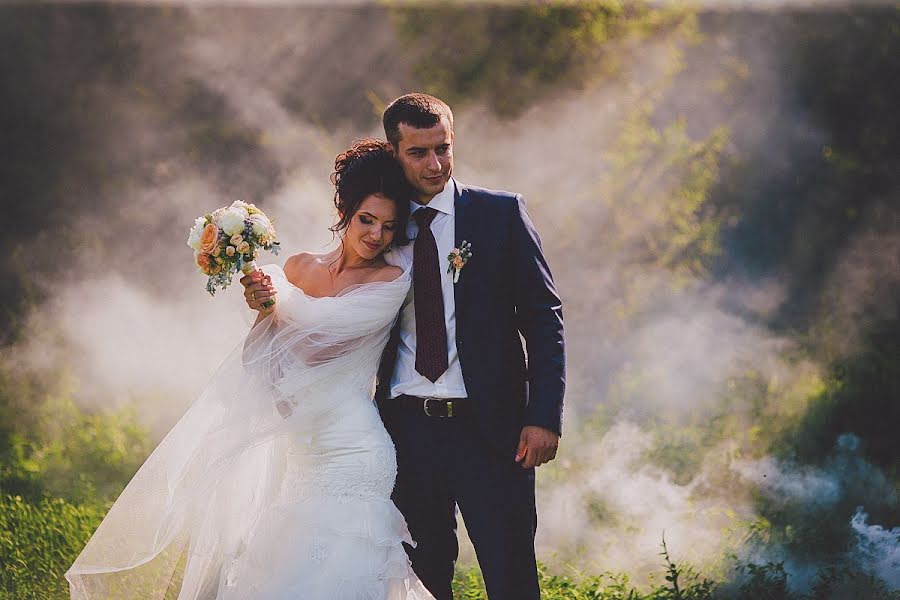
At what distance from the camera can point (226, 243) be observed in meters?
3.32

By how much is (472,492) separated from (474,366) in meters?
0.44

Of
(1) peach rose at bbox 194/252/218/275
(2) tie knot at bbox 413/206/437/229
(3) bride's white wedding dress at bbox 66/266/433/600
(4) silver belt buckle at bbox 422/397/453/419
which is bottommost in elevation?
(3) bride's white wedding dress at bbox 66/266/433/600

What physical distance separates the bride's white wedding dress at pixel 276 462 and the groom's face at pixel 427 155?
1.15ft

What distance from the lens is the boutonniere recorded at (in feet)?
11.2

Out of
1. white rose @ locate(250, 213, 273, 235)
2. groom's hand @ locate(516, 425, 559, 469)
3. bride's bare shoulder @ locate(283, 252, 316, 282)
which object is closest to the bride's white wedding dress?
bride's bare shoulder @ locate(283, 252, 316, 282)

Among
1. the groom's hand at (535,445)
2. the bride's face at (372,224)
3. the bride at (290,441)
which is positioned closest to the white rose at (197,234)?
the bride at (290,441)

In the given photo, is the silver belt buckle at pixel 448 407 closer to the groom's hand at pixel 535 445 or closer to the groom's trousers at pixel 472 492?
the groom's trousers at pixel 472 492

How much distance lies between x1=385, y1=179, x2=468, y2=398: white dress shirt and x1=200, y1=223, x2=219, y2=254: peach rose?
62 cm

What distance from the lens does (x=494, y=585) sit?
3.43 m

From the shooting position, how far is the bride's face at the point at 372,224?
134 inches

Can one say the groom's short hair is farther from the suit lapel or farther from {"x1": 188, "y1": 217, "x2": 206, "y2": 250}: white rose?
{"x1": 188, "y1": 217, "x2": 206, "y2": 250}: white rose

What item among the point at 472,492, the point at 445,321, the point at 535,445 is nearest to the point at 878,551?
the point at 535,445

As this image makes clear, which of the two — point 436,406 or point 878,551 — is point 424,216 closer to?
point 436,406

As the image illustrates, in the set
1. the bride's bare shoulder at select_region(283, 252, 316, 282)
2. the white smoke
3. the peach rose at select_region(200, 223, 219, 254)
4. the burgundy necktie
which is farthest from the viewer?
the white smoke
